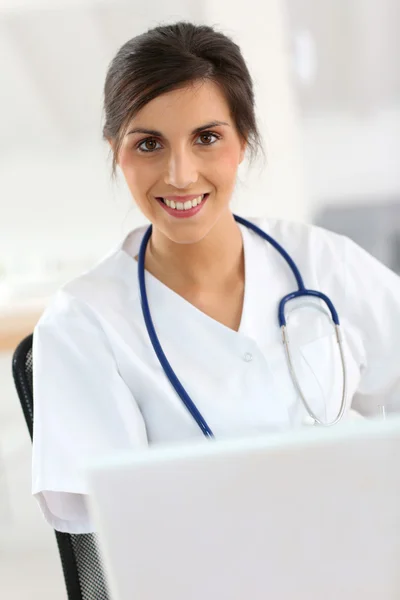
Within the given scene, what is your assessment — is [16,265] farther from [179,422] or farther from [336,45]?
[179,422]

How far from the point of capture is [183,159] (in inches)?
42.5

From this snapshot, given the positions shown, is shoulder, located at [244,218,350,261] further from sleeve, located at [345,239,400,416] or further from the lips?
the lips

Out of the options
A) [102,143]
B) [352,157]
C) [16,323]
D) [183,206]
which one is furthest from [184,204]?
[352,157]

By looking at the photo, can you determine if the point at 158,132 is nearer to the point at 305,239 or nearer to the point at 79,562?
the point at 305,239

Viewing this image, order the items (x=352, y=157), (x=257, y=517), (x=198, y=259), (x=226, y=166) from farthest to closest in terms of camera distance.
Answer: (x=352, y=157)
(x=198, y=259)
(x=226, y=166)
(x=257, y=517)

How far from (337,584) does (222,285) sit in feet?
2.50

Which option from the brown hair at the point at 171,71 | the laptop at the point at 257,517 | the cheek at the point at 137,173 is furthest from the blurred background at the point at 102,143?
the laptop at the point at 257,517

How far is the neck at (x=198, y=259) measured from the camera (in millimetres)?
1236

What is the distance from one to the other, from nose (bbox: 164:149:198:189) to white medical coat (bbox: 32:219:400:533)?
0.19 metres

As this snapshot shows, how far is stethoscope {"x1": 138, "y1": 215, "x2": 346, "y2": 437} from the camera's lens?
1.10m

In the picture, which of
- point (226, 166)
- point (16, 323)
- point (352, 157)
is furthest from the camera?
point (352, 157)

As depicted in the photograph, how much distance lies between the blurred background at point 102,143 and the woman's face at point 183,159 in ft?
6.97

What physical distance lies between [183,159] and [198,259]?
213 millimetres

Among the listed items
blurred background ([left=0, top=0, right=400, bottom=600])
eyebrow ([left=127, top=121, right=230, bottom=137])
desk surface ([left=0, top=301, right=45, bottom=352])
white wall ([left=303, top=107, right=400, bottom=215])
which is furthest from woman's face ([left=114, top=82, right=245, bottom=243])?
white wall ([left=303, top=107, right=400, bottom=215])
